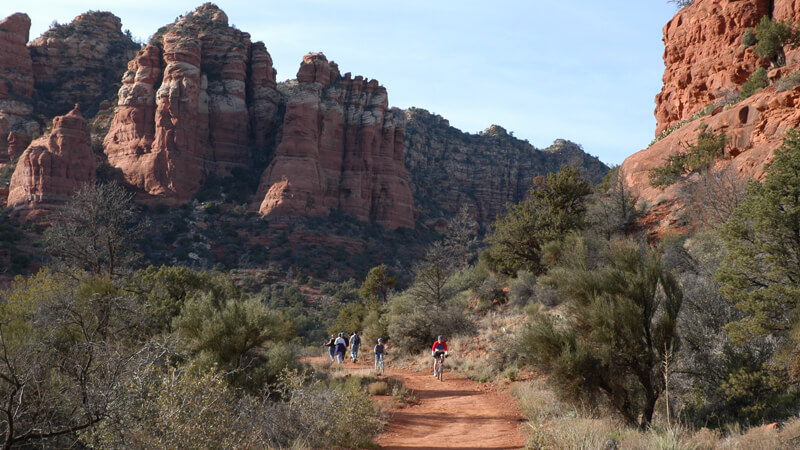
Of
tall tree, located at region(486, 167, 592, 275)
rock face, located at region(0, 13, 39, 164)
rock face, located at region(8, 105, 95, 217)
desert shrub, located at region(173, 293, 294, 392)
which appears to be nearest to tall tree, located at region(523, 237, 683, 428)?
desert shrub, located at region(173, 293, 294, 392)

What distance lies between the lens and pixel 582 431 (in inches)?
287

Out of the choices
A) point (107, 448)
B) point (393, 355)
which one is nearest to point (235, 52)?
point (393, 355)

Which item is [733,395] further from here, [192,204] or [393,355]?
[192,204]

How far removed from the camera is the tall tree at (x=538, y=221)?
973 inches

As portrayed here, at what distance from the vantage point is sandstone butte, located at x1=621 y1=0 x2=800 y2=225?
21.4 m

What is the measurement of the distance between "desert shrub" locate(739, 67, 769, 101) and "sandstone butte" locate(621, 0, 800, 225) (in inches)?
31.8

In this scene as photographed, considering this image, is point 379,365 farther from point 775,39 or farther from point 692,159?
point 775,39

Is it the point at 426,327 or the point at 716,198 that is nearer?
the point at 716,198

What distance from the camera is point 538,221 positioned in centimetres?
2489

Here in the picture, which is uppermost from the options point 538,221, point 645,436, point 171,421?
point 538,221

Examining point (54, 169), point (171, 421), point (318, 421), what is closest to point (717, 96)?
point (318, 421)

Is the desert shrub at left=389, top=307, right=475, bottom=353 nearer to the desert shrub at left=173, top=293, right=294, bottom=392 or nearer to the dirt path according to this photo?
the dirt path

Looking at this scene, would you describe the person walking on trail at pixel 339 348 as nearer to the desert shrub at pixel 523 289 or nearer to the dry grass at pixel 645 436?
the desert shrub at pixel 523 289

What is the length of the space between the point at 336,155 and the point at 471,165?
45.3m
